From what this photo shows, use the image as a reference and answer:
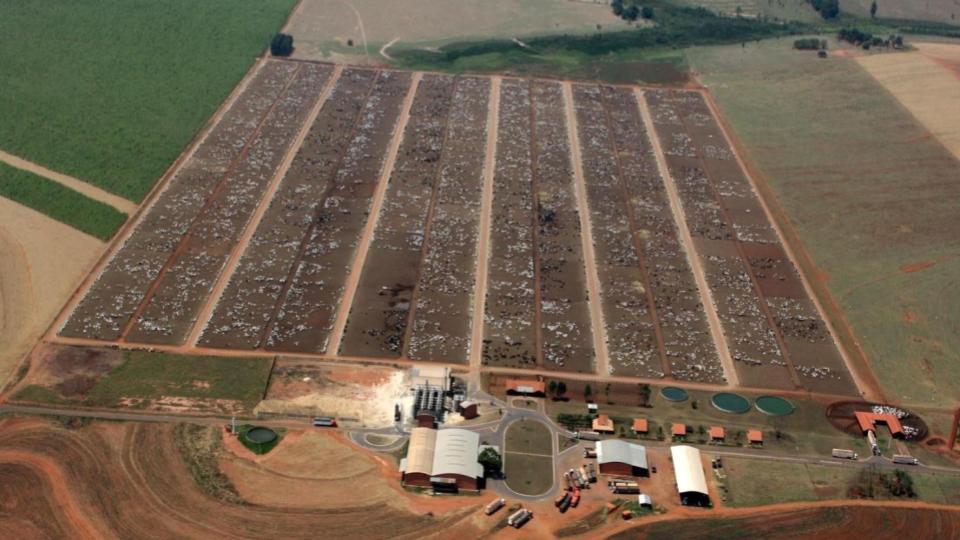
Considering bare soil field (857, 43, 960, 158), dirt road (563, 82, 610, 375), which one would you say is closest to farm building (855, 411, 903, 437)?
dirt road (563, 82, 610, 375)

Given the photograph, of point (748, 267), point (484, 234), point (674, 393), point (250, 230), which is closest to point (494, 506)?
point (674, 393)

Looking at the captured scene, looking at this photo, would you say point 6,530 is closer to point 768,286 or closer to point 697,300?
point 697,300

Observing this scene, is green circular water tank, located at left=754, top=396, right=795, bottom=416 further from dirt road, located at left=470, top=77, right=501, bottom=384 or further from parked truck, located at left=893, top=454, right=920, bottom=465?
dirt road, located at left=470, top=77, right=501, bottom=384

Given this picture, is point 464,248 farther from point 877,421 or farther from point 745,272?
point 877,421

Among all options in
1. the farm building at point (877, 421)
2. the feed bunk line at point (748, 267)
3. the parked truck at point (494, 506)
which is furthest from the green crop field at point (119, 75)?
the farm building at point (877, 421)

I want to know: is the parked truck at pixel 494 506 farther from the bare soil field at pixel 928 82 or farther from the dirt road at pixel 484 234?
the bare soil field at pixel 928 82

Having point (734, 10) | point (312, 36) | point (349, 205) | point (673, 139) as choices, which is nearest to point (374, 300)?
point (349, 205)
